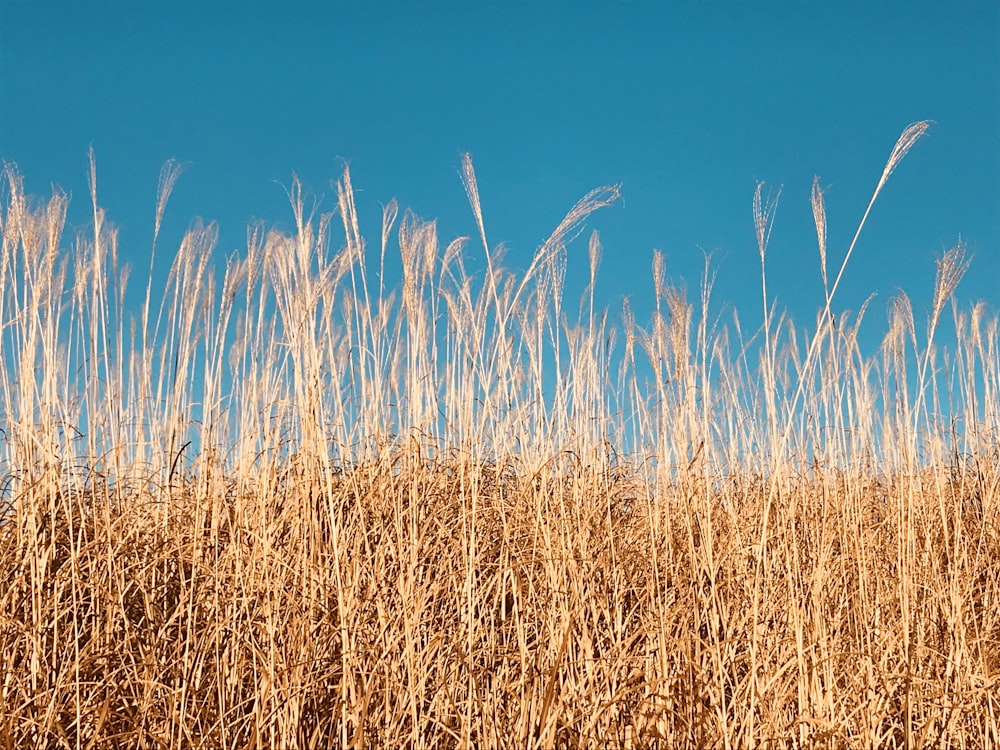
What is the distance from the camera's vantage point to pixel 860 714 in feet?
6.57

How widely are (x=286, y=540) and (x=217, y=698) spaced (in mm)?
460

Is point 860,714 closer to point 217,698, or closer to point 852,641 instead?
point 852,641

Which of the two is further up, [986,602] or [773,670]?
[986,602]

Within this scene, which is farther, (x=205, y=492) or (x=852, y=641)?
(x=205, y=492)

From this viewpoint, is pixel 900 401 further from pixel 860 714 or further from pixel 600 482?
pixel 860 714

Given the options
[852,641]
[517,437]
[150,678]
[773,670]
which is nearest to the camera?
[150,678]

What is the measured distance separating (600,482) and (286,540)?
1208 millimetres

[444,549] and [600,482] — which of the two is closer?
[444,549]

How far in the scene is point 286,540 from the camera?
2.51 m

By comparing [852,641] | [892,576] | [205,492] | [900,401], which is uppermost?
[900,401]

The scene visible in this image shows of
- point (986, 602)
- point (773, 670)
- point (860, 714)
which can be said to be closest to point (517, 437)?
point (773, 670)

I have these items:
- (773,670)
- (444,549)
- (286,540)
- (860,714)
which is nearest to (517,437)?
(444,549)

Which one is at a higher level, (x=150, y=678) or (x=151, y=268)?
(x=151, y=268)

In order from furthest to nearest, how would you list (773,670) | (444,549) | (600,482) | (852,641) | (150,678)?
(600,482), (444,549), (852,641), (773,670), (150,678)
